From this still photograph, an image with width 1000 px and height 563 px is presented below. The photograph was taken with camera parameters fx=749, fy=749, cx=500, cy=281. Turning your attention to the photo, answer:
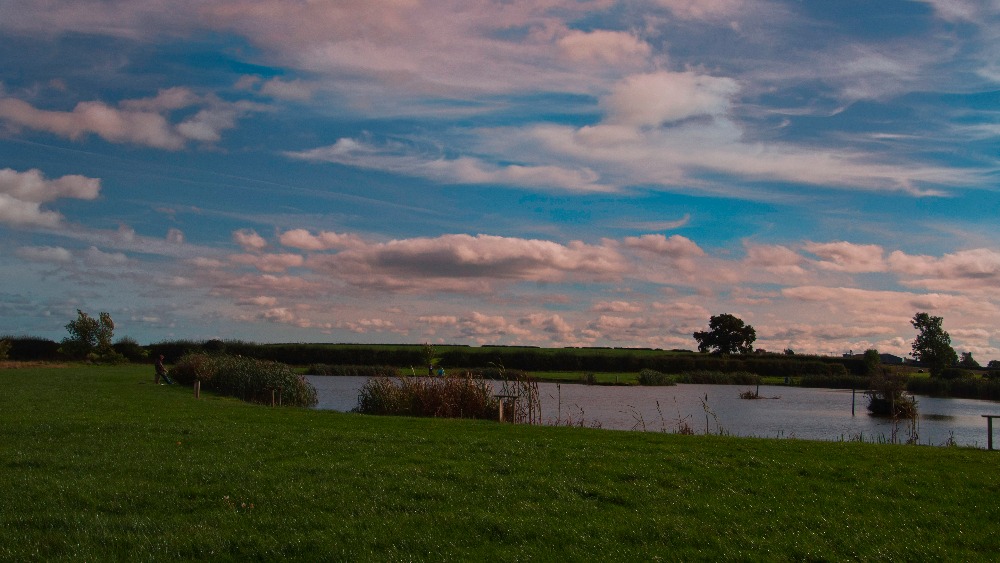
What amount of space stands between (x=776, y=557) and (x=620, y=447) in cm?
665

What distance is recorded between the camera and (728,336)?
342 feet

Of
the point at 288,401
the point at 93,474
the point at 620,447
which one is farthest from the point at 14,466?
the point at 288,401

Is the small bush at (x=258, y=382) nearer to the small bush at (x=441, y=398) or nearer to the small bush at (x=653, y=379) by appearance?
the small bush at (x=441, y=398)

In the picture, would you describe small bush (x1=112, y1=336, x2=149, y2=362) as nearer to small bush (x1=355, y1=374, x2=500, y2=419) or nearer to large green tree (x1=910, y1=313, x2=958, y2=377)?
small bush (x1=355, y1=374, x2=500, y2=419)

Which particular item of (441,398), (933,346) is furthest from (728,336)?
(441,398)

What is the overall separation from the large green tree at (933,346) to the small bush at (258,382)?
2867 inches

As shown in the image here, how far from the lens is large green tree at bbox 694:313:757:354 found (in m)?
103

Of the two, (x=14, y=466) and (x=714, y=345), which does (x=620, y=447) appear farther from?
(x=714, y=345)

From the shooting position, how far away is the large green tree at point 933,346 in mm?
82688

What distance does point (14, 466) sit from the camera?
12242mm

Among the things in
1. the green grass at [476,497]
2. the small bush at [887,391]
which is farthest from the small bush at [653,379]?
the green grass at [476,497]

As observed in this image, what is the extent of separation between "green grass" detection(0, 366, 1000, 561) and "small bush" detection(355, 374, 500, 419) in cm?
886

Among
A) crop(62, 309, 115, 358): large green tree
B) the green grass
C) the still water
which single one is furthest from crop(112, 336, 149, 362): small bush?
the green grass

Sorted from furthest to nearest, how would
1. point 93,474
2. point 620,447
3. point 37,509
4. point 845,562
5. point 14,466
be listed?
point 620,447, point 14,466, point 93,474, point 37,509, point 845,562
